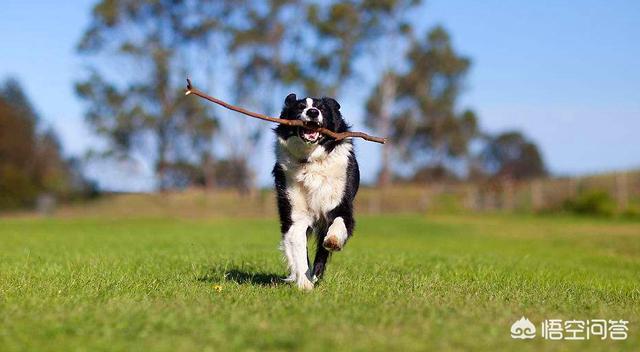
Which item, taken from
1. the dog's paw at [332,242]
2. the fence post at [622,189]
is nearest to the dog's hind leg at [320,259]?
the dog's paw at [332,242]

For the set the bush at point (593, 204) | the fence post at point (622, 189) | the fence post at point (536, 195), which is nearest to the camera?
the bush at point (593, 204)

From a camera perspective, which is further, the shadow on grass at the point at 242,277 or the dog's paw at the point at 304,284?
the shadow on grass at the point at 242,277

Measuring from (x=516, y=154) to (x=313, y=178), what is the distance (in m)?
92.4

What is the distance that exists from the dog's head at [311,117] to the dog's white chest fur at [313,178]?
0.09 m

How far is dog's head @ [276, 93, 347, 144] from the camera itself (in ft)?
26.9

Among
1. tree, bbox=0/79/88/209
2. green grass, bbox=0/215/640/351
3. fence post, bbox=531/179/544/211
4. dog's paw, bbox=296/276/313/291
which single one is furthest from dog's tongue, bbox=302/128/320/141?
tree, bbox=0/79/88/209

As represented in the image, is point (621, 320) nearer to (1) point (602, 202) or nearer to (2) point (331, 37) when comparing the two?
(1) point (602, 202)

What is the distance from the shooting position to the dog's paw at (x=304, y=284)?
7734 millimetres

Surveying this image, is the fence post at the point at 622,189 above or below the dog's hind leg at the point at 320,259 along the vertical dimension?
above

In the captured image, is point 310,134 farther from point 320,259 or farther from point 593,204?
point 593,204

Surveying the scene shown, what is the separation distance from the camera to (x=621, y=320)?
5.96 meters

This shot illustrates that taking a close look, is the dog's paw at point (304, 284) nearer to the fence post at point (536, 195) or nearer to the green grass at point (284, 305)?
the green grass at point (284, 305)

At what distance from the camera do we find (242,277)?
965 cm

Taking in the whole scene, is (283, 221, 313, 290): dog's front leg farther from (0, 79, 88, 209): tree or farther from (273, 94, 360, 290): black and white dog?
(0, 79, 88, 209): tree
